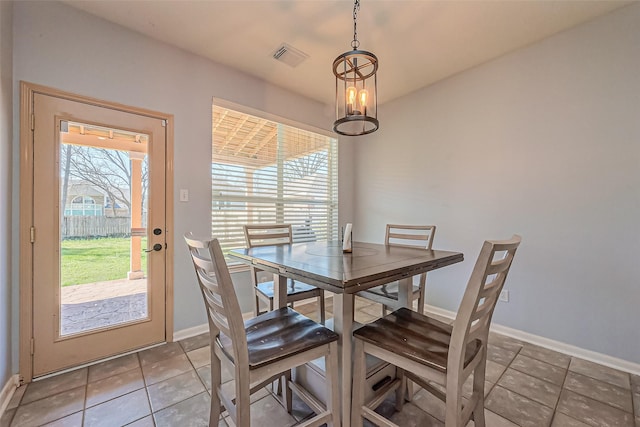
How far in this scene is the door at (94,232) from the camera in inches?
71.6

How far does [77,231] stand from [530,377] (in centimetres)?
352

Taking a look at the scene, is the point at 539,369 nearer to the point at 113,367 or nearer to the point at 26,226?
the point at 113,367

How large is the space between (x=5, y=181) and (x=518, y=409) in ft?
11.4

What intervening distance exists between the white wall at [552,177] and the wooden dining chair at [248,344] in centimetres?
219

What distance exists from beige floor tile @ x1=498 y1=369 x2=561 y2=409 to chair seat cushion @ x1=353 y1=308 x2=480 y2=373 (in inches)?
37.0

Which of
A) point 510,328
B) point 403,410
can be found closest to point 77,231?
point 403,410

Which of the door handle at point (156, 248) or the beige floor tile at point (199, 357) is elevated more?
the door handle at point (156, 248)

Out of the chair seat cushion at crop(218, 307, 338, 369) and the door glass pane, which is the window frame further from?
the chair seat cushion at crop(218, 307, 338, 369)

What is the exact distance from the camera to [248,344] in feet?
3.79

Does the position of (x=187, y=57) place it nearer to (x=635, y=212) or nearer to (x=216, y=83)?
(x=216, y=83)

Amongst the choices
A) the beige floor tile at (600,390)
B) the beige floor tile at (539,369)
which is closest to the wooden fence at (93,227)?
the beige floor tile at (539,369)

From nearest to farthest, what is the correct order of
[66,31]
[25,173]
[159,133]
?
[25,173] → [66,31] → [159,133]

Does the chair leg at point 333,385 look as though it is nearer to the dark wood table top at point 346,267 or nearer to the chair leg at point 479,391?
the dark wood table top at point 346,267

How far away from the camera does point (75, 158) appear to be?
195 cm
